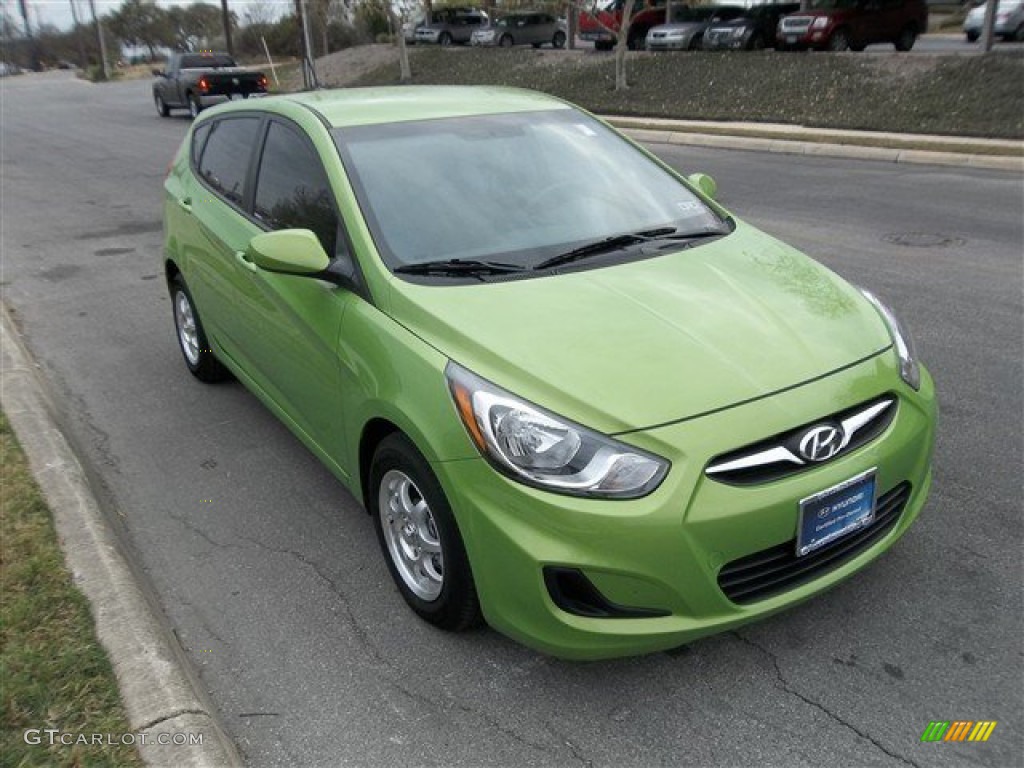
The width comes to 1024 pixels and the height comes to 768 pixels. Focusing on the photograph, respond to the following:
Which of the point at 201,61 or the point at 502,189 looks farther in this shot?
the point at 201,61

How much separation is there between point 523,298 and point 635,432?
749 mm

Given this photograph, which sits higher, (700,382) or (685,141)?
(700,382)

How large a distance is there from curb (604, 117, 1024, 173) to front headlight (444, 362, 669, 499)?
38.0 feet

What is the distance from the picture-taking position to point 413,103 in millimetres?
3922

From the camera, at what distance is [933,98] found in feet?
53.0

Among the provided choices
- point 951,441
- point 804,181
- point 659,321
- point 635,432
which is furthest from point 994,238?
point 635,432

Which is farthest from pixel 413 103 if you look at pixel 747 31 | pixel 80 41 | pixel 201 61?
pixel 80 41

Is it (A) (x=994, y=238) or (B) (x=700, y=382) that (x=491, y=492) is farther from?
(A) (x=994, y=238)

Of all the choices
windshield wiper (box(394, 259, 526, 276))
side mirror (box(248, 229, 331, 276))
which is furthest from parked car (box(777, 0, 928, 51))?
side mirror (box(248, 229, 331, 276))

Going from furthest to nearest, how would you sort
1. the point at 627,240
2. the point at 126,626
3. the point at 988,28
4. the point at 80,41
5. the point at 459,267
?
1. the point at 80,41
2. the point at 988,28
3. the point at 627,240
4. the point at 459,267
5. the point at 126,626

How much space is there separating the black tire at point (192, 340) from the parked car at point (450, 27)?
37737 millimetres

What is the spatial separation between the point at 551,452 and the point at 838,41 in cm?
2279

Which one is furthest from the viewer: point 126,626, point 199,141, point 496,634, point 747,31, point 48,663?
point 747,31

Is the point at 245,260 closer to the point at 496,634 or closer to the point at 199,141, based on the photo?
the point at 199,141
